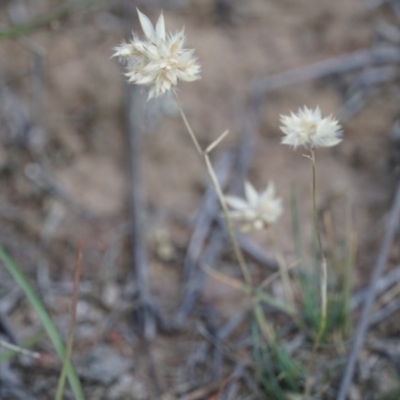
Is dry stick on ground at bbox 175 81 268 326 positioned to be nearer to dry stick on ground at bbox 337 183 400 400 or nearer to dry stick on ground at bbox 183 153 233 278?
dry stick on ground at bbox 183 153 233 278

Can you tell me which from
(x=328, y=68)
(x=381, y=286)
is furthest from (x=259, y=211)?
(x=328, y=68)

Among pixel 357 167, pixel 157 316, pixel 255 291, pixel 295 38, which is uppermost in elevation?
pixel 295 38

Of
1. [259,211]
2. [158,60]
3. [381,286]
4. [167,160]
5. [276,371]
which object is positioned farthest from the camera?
[167,160]

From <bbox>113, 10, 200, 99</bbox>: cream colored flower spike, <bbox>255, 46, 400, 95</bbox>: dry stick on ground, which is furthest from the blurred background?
<bbox>113, 10, 200, 99</bbox>: cream colored flower spike

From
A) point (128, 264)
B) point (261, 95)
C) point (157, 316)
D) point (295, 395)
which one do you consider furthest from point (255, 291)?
point (261, 95)

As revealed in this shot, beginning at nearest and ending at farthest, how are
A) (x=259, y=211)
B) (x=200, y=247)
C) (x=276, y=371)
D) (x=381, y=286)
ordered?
(x=259, y=211) < (x=276, y=371) < (x=381, y=286) < (x=200, y=247)

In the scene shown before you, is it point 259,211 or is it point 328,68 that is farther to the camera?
point 328,68

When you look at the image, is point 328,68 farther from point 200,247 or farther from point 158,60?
point 158,60

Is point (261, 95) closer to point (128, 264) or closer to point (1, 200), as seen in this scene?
point (128, 264)
